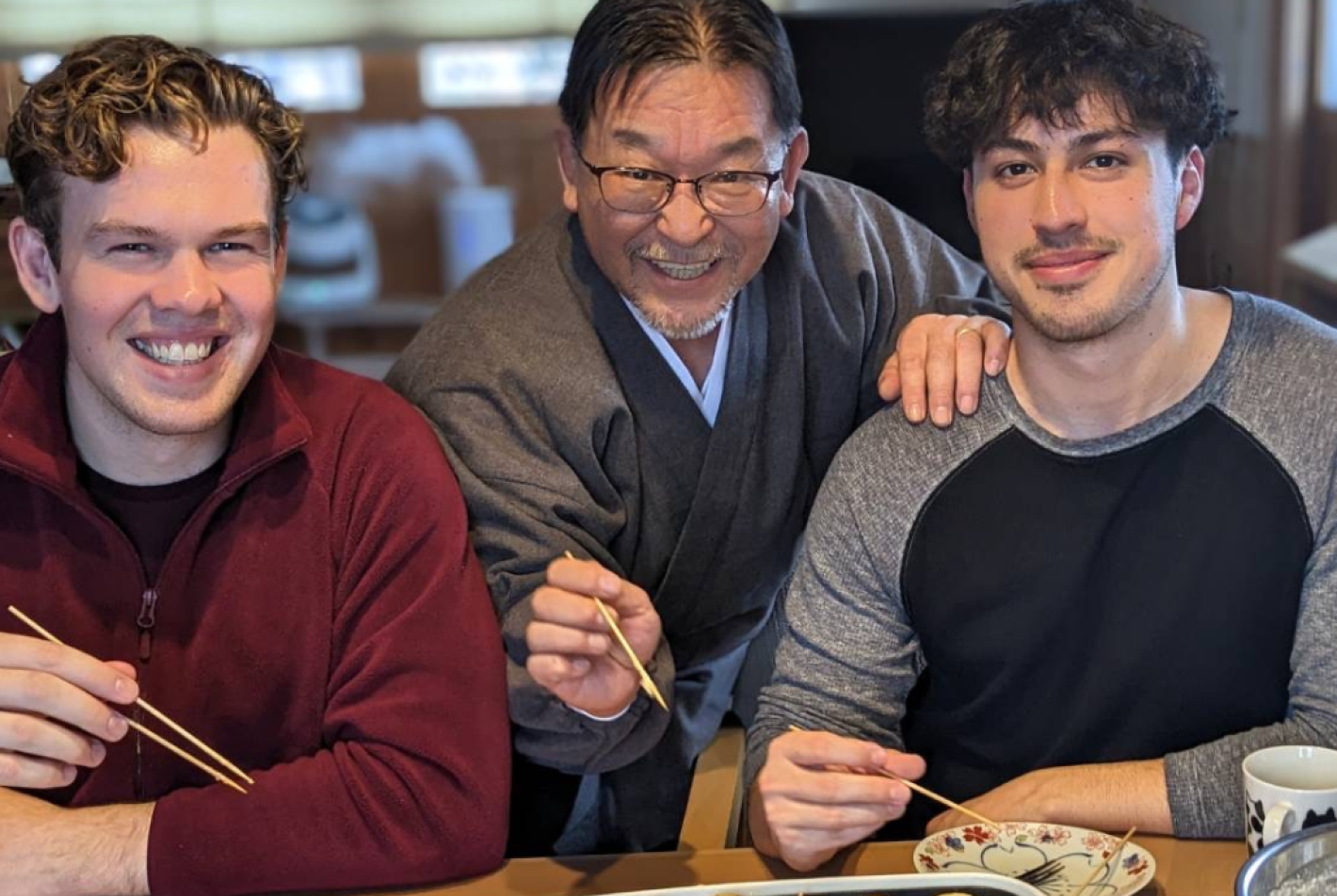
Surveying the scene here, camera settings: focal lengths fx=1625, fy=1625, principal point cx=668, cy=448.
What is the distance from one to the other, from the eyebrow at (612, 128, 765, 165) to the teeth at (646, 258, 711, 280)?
12 centimetres

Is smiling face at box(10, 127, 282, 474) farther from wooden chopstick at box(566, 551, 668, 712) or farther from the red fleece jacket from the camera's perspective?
wooden chopstick at box(566, 551, 668, 712)

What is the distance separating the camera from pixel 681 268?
67.4 inches

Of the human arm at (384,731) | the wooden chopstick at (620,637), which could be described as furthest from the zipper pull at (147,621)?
the wooden chopstick at (620,637)

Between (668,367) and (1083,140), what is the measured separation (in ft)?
1.76

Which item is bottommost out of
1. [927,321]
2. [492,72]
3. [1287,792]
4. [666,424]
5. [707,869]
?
[707,869]

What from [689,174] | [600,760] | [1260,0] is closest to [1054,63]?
[689,174]

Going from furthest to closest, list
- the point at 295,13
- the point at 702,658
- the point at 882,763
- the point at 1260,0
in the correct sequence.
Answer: the point at 295,13
the point at 1260,0
the point at 702,658
the point at 882,763

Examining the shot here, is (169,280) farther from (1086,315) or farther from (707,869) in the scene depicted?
(1086,315)

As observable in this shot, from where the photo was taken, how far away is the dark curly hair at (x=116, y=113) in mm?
1438

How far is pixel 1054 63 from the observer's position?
146cm

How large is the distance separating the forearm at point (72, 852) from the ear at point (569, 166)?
80 cm

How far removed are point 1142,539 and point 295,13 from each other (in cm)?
263

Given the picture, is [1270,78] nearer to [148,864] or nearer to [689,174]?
[689,174]

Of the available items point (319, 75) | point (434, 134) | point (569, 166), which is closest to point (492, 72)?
point (434, 134)
